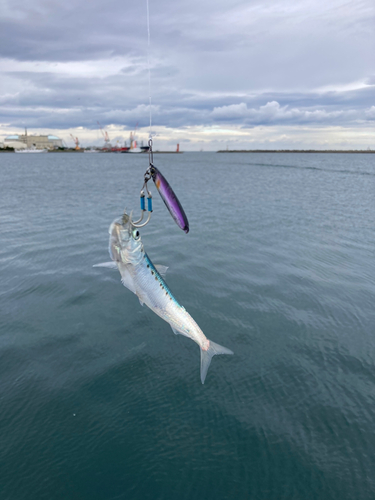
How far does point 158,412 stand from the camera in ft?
28.6

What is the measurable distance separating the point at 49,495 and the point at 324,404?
24.0ft

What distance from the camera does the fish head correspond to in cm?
470

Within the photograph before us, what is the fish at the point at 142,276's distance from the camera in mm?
4758

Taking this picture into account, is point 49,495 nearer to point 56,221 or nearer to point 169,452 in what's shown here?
point 169,452

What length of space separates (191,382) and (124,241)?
6.67 m

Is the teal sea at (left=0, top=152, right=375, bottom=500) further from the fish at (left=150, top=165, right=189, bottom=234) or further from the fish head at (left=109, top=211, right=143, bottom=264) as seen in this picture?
the fish at (left=150, top=165, right=189, bottom=234)

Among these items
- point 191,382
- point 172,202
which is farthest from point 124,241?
point 191,382

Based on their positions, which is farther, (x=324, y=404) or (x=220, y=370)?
(x=220, y=370)

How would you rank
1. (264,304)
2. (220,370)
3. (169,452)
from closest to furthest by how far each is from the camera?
(169,452)
(220,370)
(264,304)

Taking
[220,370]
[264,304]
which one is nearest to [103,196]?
[264,304]

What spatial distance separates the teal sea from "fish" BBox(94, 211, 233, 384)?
135 inches

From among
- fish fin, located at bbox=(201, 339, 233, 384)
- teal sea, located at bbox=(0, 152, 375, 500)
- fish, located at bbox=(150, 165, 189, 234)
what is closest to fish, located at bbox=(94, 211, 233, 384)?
fish fin, located at bbox=(201, 339, 233, 384)

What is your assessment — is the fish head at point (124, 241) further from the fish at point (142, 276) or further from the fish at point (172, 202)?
the fish at point (172, 202)

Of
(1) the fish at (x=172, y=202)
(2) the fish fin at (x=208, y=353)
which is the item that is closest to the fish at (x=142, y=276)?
(2) the fish fin at (x=208, y=353)
